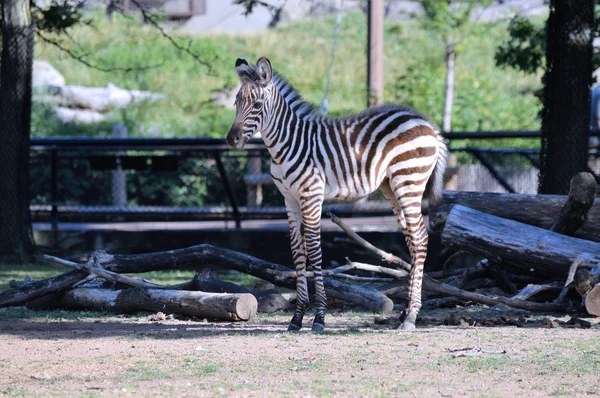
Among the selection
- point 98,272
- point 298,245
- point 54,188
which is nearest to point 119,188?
point 54,188

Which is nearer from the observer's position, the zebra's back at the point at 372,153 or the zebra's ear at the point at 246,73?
the zebra's ear at the point at 246,73

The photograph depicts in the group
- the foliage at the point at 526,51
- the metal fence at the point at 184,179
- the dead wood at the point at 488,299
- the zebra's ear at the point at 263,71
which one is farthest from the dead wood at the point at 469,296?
the foliage at the point at 526,51

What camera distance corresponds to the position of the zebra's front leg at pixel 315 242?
26.9 feet

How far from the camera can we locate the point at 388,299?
9148 millimetres

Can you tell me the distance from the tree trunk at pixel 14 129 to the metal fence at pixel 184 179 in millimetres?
1420

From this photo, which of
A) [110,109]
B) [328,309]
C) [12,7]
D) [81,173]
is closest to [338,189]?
[328,309]

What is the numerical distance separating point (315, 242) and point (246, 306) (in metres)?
1.02

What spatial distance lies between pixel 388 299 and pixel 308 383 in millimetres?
3256

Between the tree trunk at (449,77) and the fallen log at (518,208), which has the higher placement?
the tree trunk at (449,77)

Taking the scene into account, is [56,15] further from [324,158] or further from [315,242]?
[315,242]

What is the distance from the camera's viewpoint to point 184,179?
16.0 meters

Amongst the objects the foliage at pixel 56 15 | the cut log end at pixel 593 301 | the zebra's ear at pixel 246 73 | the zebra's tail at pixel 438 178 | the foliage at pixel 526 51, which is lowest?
the cut log end at pixel 593 301

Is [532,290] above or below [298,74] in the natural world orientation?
below

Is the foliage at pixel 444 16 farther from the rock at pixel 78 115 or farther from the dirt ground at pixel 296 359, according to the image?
the dirt ground at pixel 296 359
